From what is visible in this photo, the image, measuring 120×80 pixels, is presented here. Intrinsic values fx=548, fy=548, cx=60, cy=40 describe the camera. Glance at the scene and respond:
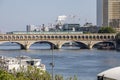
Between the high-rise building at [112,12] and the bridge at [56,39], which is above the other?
the high-rise building at [112,12]

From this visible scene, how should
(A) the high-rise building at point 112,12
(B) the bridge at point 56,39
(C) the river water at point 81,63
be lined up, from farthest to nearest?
(A) the high-rise building at point 112,12
(B) the bridge at point 56,39
(C) the river water at point 81,63

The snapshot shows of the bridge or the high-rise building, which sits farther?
the high-rise building

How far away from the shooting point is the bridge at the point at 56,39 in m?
98.2

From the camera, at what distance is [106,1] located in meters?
156

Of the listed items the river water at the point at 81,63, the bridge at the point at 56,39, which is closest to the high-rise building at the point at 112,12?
the bridge at the point at 56,39

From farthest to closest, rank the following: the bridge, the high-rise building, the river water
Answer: the high-rise building, the bridge, the river water

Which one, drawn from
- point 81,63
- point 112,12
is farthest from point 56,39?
point 112,12

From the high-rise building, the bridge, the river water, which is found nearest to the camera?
the river water

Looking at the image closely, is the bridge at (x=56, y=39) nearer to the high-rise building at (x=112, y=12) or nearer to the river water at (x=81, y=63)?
the river water at (x=81, y=63)

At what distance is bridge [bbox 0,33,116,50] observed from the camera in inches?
3868

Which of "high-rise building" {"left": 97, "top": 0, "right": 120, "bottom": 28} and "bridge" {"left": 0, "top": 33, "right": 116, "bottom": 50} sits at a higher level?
"high-rise building" {"left": 97, "top": 0, "right": 120, "bottom": 28}

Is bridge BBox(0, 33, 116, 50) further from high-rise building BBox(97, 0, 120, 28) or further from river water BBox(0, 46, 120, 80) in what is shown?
high-rise building BBox(97, 0, 120, 28)

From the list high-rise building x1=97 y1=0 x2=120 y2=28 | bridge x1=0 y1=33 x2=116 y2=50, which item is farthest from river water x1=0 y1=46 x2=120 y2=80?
high-rise building x1=97 y1=0 x2=120 y2=28

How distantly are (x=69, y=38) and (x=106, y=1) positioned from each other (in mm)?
53099
